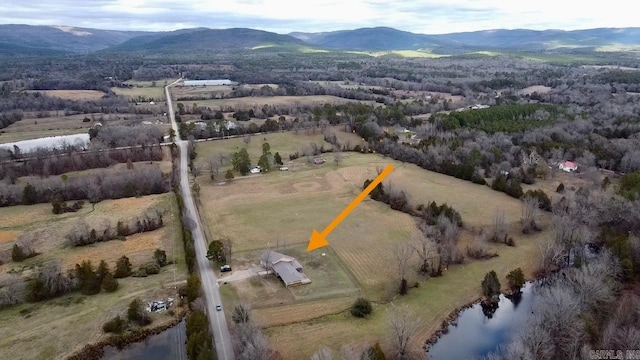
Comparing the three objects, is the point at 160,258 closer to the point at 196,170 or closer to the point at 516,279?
the point at 196,170

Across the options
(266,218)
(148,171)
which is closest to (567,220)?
(266,218)

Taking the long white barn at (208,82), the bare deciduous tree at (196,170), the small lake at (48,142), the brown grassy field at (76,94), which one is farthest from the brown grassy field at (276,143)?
the long white barn at (208,82)

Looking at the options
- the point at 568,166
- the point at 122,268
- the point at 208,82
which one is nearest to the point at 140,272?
the point at 122,268

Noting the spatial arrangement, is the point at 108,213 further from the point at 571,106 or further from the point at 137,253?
the point at 571,106

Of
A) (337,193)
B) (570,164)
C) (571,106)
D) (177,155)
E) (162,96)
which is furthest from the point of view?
(162,96)

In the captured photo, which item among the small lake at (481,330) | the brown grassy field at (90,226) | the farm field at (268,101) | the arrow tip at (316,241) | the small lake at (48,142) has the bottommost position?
the small lake at (481,330)

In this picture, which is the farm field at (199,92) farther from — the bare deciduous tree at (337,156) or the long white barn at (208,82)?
the bare deciduous tree at (337,156)
